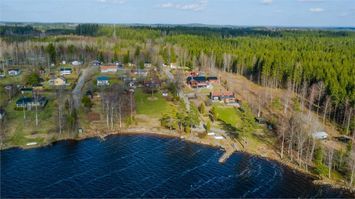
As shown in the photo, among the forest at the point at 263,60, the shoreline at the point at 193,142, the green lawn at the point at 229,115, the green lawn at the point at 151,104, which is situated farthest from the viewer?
the green lawn at the point at 151,104

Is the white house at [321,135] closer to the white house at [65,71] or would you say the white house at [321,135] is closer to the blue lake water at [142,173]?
the blue lake water at [142,173]

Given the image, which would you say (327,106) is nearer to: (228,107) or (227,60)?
(228,107)

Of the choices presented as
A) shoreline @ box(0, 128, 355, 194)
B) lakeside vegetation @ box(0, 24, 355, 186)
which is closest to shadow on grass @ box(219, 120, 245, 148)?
lakeside vegetation @ box(0, 24, 355, 186)

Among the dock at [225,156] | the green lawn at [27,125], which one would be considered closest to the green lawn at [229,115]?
the dock at [225,156]

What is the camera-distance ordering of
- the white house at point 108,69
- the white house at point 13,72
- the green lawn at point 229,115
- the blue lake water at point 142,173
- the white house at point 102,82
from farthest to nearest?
the white house at point 108,69 < the white house at point 13,72 < the white house at point 102,82 < the green lawn at point 229,115 < the blue lake water at point 142,173

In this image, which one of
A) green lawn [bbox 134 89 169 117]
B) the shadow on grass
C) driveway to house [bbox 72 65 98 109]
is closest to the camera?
the shadow on grass

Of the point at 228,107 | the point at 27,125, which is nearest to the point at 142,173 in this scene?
the point at 27,125

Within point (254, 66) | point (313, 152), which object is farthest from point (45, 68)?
point (313, 152)

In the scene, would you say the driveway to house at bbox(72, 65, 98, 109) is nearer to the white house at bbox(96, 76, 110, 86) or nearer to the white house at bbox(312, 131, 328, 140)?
the white house at bbox(96, 76, 110, 86)
